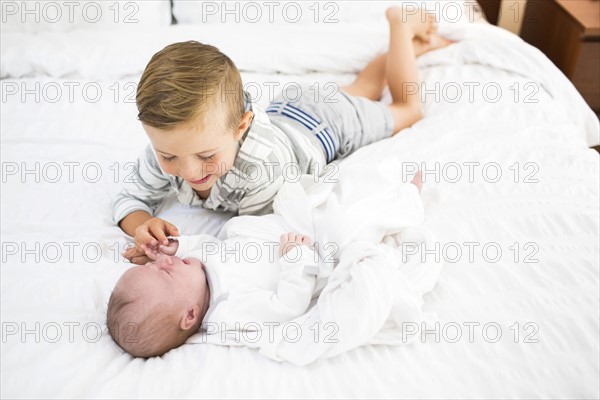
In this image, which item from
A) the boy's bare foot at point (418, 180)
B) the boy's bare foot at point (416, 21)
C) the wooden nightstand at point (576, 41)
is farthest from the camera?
the wooden nightstand at point (576, 41)

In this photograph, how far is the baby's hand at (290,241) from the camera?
0.93m

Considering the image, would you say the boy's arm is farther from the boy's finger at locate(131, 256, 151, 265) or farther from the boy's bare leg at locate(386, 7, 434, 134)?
the boy's bare leg at locate(386, 7, 434, 134)

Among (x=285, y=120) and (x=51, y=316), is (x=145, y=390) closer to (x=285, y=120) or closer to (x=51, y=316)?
(x=51, y=316)

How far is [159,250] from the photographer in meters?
0.99

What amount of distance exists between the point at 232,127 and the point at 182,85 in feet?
0.44

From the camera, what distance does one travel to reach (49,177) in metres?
1.22

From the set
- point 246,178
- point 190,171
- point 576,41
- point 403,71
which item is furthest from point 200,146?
point 576,41

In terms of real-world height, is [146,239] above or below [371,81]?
below

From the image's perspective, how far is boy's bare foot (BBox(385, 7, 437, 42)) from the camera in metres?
1.51

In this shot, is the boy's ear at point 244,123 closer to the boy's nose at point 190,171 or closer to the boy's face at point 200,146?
the boy's face at point 200,146

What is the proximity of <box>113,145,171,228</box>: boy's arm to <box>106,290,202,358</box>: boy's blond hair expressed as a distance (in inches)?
11.3

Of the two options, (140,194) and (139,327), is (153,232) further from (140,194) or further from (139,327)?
(139,327)

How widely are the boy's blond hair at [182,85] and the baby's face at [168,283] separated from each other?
0.22m

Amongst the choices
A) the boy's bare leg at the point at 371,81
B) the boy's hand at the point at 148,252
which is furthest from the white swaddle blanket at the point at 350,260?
the boy's bare leg at the point at 371,81
